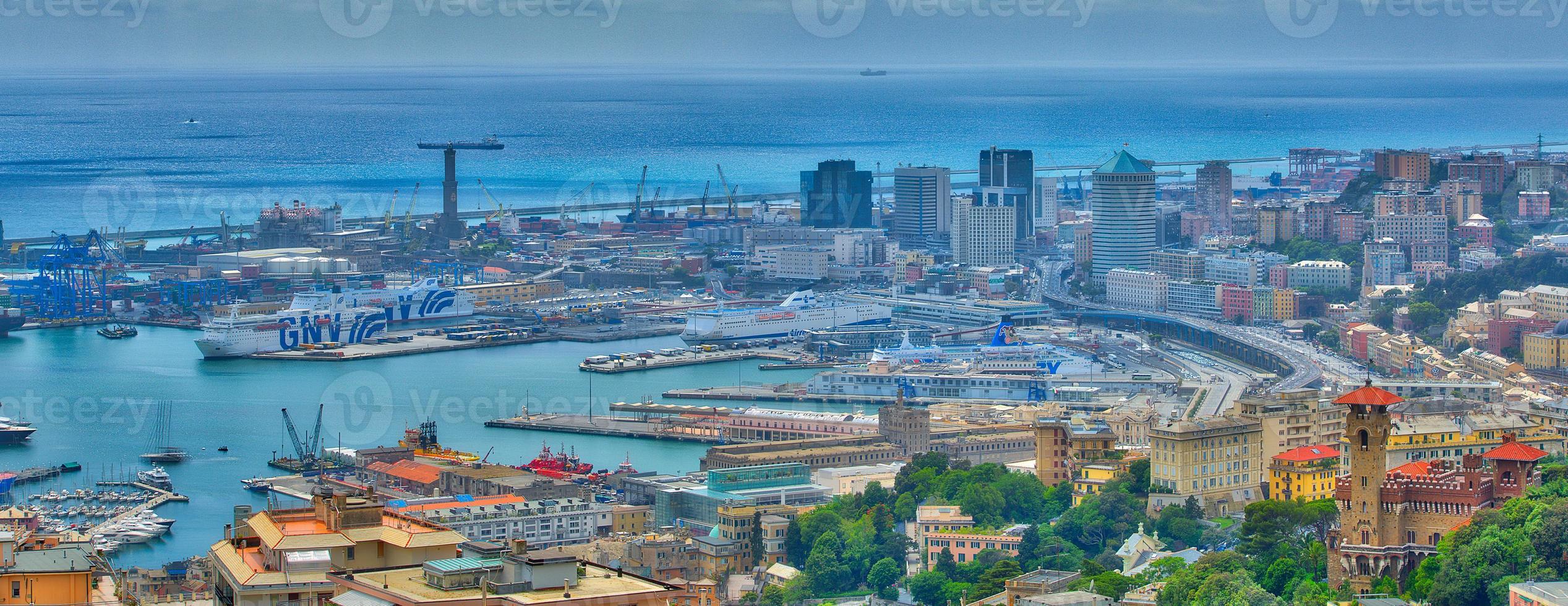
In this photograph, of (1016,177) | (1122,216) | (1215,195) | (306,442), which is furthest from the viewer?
(1016,177)

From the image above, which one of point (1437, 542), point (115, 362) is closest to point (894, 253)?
point (115, 362)

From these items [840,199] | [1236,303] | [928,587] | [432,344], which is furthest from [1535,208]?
[928,587]

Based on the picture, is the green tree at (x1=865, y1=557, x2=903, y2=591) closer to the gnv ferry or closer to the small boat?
the small boat

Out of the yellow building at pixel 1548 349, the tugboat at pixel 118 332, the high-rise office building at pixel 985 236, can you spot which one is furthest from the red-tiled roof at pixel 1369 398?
the high-rise office building at pixel 985 236

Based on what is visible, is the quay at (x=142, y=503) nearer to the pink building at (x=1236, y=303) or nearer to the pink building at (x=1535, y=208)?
the pink building at (x=1236, y=303)

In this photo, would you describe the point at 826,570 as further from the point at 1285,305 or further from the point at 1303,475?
the point at 1285,305

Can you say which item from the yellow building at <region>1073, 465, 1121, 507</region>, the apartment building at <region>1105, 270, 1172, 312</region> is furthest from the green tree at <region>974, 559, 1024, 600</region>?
the apartment building at <region>1105, 270, 1172, 312</region>
